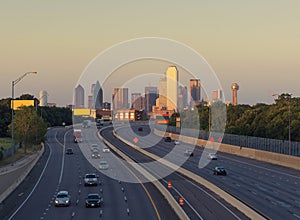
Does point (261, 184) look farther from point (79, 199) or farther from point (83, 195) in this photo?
point (79, 199)

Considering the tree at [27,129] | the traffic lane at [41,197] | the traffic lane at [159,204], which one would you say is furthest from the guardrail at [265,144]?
the tree at [27,129]

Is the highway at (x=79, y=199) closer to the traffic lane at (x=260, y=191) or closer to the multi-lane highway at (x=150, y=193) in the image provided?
the multi-lane highway at (x=150, y=193)

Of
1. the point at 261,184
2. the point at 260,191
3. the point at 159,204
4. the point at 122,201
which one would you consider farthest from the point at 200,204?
the point at 261,184

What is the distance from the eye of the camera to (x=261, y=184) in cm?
5631

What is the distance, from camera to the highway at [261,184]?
3999 cm

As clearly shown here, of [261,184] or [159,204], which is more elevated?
[261,184]

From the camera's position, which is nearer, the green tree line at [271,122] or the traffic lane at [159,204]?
the traffic lane at [159,204]

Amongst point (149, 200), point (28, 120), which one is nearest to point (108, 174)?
point (149, 200)

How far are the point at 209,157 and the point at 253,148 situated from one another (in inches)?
410

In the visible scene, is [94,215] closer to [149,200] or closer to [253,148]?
[149,200]

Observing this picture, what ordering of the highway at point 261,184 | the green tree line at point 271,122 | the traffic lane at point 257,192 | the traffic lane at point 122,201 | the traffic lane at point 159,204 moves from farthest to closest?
the green tree line at point 271,122, the highway at point 261,184, the traffic lane at point 257,192, the traffic lane at point 122,201, the traffic lane at point 159,204

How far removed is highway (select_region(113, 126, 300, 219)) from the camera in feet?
131

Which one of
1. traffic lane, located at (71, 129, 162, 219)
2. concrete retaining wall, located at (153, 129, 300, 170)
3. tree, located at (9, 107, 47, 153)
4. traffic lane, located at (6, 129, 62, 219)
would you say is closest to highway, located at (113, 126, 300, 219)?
concrete retaining wall, located at (153, 129, 300, 170)

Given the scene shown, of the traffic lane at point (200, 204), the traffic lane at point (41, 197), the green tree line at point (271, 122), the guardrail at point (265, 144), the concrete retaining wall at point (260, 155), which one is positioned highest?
the green tree line at point (271, 122)
